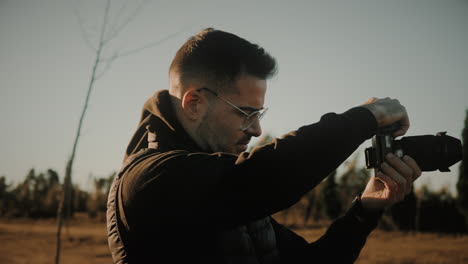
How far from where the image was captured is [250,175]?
120cm

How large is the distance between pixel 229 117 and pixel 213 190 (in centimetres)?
74

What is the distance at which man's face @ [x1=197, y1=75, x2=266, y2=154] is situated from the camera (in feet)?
6.30

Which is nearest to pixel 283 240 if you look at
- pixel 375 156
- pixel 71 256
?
pixel 375 156

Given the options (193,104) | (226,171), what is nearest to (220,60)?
(193,104)

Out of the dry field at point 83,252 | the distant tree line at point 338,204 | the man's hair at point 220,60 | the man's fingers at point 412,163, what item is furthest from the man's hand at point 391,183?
the distant tree line at point 338,204

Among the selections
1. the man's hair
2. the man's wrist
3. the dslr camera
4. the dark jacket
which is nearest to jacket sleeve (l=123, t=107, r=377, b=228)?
the dark jacket

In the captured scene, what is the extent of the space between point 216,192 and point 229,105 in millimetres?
765

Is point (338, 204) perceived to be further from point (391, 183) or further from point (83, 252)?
point (391, 183)

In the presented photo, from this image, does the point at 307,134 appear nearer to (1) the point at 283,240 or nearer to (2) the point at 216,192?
(2) the point at 216,192

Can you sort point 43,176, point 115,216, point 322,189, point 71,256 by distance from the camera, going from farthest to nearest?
point 43,176 → point 322,189 → point 71,256 → point 115,216

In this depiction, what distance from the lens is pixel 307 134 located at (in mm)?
1247

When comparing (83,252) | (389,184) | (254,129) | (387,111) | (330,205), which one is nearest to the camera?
(387,111)

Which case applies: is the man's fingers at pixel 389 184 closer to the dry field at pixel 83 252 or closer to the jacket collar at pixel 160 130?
the jacket collar at pixel 160 130

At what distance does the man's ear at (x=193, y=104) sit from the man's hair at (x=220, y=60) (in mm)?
95
